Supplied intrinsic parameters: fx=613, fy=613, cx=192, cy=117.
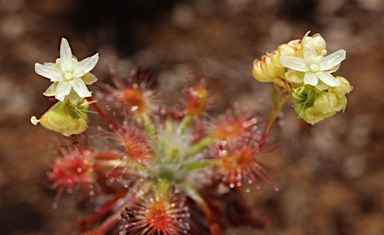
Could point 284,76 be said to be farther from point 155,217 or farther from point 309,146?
point 309,146

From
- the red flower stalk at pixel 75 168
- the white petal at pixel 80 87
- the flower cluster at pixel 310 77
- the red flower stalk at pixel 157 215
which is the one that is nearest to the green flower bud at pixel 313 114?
the flower cluster at pixel 310 77

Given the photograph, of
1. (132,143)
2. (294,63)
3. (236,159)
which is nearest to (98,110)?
(132,143)

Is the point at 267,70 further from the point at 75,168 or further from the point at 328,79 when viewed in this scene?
the point at 75,168

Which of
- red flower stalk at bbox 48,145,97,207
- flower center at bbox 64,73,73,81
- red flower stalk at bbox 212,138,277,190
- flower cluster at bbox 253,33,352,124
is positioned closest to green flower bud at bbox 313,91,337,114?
flower cluster at bbox 253,33,352,124

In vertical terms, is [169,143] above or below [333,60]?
above

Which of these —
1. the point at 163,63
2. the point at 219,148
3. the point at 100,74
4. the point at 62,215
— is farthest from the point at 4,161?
the point at 219,148

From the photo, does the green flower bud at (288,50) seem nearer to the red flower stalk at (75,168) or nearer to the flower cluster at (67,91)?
the flower cluster at (67,91)

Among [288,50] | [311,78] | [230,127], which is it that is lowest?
[311,78]

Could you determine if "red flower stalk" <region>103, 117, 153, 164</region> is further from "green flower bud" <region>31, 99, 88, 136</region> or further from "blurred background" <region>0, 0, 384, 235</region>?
"blurred background" <region>0, 0, 384, 235</region>

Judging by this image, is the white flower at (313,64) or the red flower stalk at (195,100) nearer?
the white flower at (313,64)
